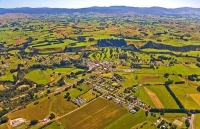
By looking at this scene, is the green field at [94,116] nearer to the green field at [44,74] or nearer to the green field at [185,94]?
the green field at [185,94]

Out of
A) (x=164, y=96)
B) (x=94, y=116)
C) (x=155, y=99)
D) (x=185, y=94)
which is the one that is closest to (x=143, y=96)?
(x=155, y=99)

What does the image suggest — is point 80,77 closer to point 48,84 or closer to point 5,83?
point 48,84

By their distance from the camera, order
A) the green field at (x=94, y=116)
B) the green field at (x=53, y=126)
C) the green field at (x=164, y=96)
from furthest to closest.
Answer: the green field at (x=164, y=96)
the green field at (x=94, y=116)
the green field at (x=53, y=126)

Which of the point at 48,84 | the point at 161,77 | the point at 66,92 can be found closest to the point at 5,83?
the point at 48,84

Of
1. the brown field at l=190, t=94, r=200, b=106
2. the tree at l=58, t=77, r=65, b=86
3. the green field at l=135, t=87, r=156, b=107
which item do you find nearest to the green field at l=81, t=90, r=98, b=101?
the tree at l=58, t=77, r=65, b=86

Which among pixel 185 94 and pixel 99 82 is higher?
pixel 99 82

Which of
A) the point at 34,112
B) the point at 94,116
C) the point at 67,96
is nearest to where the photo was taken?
the point at 94,116

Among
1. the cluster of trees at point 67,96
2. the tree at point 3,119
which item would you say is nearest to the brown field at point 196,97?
the cluster of trees at point 67,96

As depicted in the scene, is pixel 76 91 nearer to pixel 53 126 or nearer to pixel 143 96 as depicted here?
pixel 53 126
